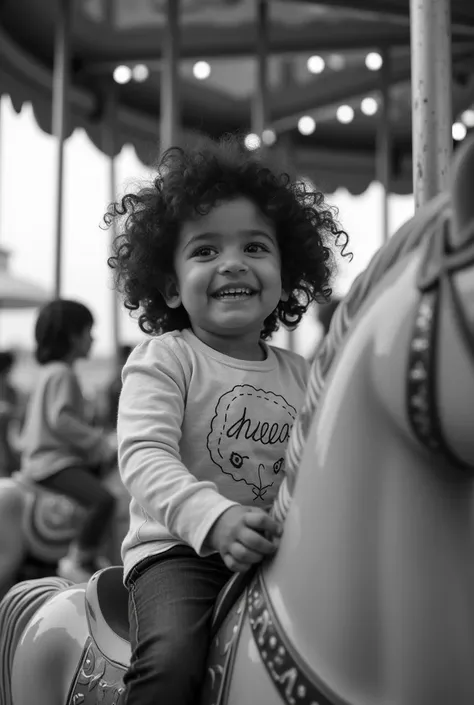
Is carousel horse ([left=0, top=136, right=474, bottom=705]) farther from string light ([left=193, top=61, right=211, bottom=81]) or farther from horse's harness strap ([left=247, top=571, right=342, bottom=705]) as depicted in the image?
string light ([left=193, top=61, right=211, bottom=81])

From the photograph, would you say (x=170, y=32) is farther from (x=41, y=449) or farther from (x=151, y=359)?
(x=151, y=359)

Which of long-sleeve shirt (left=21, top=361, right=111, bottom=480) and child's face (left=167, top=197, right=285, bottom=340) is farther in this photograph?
long-sleeve shirt (left=21, top=361, right=111, bottom=480)

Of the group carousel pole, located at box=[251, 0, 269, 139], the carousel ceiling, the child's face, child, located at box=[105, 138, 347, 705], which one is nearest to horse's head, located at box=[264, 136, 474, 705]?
child, located at box=[105, 138, 347, 705]

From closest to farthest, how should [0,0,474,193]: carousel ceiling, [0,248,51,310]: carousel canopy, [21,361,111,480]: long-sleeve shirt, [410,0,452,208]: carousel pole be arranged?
[410,0,452,208]: carousel pole < [21,361,111,480]: long-sleeve shirt < [0,0,474,193]: carousel ceiling < [0,248,51,310]: carousel canopy

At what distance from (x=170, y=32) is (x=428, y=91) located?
442cm

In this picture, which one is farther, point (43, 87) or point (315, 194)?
point (43, 87)

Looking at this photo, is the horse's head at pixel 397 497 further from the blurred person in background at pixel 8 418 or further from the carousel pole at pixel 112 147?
the carousel pole at pixel 112 147

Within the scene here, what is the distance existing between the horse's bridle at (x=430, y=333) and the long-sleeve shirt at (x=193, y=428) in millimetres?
361

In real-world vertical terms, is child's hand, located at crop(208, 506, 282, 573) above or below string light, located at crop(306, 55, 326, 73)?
below

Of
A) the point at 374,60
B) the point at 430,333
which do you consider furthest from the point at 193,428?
the point at 374,60

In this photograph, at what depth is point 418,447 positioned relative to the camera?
3.15ft

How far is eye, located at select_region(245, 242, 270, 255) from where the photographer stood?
1391mm

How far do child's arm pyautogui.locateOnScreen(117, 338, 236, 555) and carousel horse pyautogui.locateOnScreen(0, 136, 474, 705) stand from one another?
111 mm

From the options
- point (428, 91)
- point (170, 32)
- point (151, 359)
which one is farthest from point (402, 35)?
point (151, 359)
